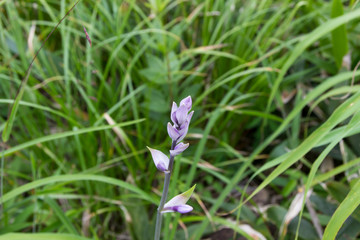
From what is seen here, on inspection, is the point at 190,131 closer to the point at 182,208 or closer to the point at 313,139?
the point at 313,139

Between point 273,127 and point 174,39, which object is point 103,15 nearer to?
point 174,39

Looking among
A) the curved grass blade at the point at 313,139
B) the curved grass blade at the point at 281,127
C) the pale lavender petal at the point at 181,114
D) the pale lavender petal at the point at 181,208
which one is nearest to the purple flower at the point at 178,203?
the pale lavender petal at the point at 181,208

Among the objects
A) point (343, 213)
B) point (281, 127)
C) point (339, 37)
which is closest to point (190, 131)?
point (281, 127)

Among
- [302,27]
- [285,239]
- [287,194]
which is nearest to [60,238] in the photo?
[285,239]

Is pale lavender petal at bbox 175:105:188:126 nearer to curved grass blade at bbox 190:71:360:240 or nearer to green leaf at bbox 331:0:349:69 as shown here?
curved grass blade at bbox 190:71:360:240

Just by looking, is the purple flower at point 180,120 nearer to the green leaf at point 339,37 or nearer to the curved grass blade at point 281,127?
the curved grass blade at point 281,127

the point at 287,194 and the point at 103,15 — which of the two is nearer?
the point at 287,194
